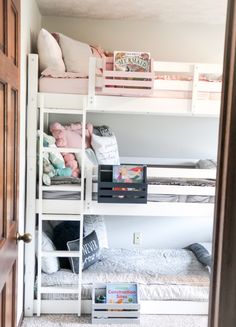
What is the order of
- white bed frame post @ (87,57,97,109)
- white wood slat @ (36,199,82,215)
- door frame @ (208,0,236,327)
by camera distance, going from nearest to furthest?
door frame @ (208,0,236,327) < white bed frame post @ (87,57,97,109) < white wood slat @ (36,199,82,215)

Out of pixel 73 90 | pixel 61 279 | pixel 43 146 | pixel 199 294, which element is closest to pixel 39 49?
pixel 73 90

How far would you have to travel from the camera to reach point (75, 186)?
8.92 ft

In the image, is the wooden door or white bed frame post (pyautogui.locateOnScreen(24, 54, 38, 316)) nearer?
the wooden door

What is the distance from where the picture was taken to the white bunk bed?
8.69 feet

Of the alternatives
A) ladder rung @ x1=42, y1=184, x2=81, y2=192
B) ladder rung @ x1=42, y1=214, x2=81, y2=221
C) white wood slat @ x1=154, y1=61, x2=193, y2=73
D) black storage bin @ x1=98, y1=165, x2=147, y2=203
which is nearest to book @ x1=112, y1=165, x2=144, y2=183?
black storage bin @ x1=98, y1=165, x2=147, y2=203

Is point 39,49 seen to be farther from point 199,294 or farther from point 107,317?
point 199,294

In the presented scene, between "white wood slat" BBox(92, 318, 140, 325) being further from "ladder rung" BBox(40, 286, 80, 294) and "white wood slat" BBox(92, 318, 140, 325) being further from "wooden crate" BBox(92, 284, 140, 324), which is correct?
"ladder rung" BBox(40, 286, 80, 294)

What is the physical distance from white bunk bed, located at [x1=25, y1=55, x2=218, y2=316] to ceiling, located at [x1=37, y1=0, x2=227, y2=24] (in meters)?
0.62

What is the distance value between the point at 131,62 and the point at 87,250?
5.21ft

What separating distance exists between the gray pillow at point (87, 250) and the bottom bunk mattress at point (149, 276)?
0.15 ft

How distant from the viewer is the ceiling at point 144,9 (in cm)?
291

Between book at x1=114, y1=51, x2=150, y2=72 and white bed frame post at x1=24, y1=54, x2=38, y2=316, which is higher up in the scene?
book at x1=114, y1=51, x2=150, y2=72

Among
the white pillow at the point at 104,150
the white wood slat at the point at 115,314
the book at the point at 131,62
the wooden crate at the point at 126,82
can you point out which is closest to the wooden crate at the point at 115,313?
the white wood slat at the point at 115,314

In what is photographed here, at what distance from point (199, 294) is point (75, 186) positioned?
4.38 ft
